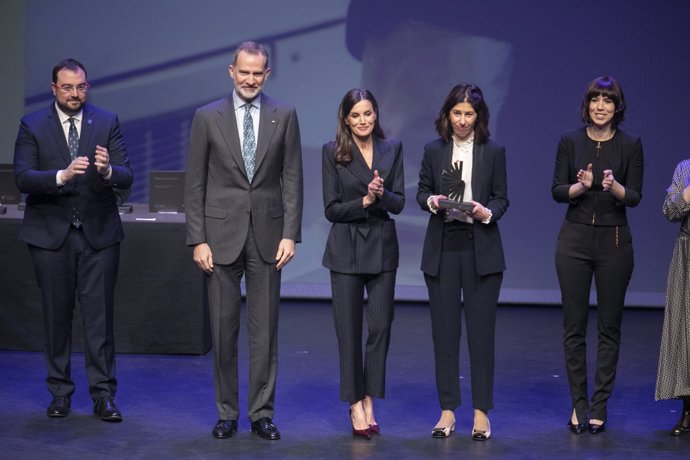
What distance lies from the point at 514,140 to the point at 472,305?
3922mm

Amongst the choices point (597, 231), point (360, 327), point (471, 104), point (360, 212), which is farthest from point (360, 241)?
point (597, 231)

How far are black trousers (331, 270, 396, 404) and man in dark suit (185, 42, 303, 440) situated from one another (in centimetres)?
30

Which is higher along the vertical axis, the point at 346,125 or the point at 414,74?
the point at 414,74

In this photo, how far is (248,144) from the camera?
4.75m

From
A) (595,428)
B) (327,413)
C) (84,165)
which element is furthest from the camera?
(327,413)

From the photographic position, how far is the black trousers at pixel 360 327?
15.7 ft

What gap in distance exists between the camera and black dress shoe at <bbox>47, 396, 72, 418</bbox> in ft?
16.8

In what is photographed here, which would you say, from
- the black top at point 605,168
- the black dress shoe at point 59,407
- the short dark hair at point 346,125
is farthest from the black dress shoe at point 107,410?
the black top at point 605,168

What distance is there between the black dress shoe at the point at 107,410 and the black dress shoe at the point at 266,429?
689 millimetres

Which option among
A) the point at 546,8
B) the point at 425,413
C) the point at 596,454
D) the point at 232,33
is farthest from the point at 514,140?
the point at 596,454

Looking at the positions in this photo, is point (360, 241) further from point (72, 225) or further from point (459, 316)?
point (72, 225)

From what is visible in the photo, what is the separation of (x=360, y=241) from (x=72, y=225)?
141 centimetres

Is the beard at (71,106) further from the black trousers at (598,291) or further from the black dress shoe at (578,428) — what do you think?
the black dress shoe at (578,428)

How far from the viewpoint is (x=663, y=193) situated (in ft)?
27.5
